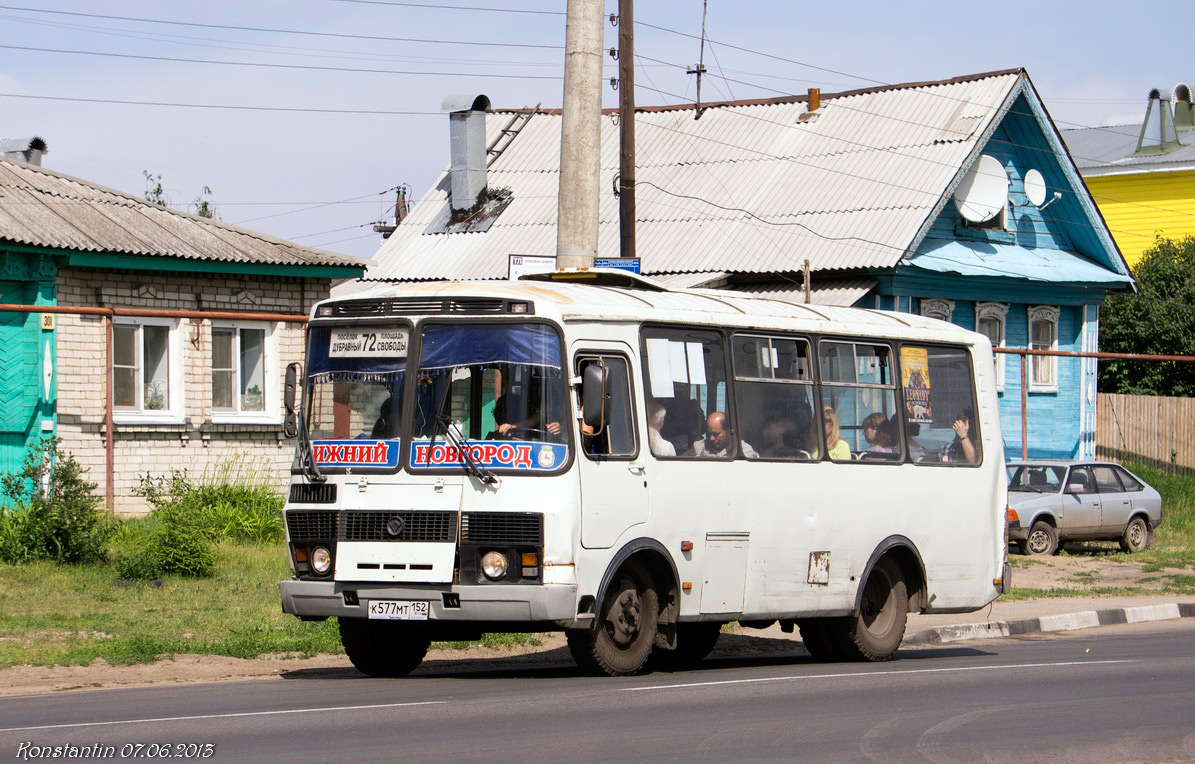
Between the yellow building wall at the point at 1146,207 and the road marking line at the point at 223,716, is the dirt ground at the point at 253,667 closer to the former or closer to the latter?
the road marking line at the point at 223,716

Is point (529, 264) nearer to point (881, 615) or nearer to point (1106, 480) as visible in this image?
point (881, 615)

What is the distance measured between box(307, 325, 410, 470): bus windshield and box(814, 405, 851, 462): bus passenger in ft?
12.5

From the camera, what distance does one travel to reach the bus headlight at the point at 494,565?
32.8 feet

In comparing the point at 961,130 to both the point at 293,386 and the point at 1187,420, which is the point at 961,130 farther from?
the point at 293,386

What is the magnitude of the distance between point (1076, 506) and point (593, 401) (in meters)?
15.7

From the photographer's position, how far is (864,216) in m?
29.6

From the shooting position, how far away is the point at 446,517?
10078 mm

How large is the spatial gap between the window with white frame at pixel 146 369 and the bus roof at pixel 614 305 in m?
9.21

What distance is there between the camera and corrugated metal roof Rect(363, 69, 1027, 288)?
29578 millimetres

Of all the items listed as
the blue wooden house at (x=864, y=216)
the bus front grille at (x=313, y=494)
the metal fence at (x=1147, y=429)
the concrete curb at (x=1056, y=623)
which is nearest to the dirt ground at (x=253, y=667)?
the bus front grille at (x=313, y=494)

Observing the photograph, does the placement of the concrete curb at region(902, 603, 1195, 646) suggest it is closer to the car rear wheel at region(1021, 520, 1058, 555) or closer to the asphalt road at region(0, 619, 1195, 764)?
the asphalt road at region(0, 619, 1195, 764)

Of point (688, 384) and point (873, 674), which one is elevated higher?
point (688, 384)

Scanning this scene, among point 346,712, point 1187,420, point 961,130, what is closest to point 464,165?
point 961,130

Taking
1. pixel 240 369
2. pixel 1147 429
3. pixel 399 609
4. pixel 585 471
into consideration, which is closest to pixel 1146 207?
pixel 1147 429
